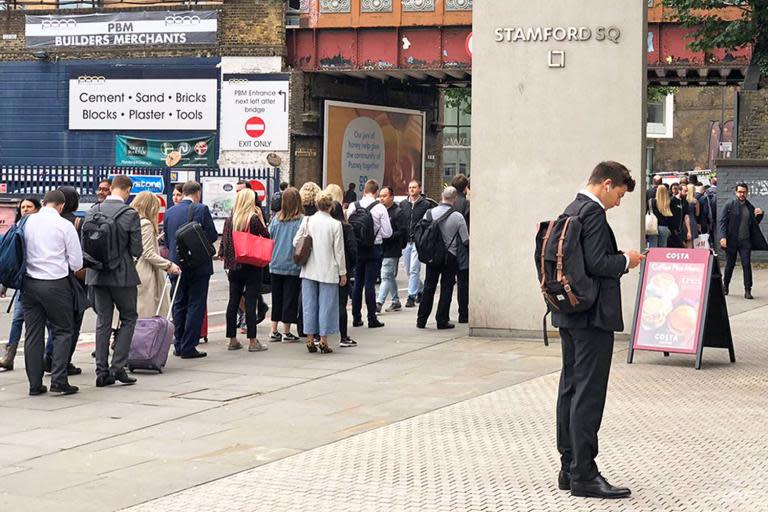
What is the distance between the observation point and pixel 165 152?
1587 inches

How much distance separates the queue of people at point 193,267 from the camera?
35.0 ft

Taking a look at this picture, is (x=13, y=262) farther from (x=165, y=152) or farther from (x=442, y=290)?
(x=165, y=152)

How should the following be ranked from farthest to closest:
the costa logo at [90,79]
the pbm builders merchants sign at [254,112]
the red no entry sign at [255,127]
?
the costa logo at [90,79]
the red no entry sign at [255,127]
the pbm builders merchants sign at [254,112]

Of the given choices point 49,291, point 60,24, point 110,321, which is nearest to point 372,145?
point 60,24

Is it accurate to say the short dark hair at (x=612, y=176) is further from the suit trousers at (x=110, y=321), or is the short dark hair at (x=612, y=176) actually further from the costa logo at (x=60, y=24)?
the costa logo at (x=60, y=24)

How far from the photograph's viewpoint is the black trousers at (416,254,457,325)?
15.6 m

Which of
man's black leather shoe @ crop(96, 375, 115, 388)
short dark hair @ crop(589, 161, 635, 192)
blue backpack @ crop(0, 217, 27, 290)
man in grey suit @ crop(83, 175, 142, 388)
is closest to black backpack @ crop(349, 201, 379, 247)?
man in grey suit @ crop(83, 175, 142, 388)

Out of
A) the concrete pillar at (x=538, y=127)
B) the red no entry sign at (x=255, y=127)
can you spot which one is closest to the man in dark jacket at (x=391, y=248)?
the concrete pillar at (x=538, y=127)

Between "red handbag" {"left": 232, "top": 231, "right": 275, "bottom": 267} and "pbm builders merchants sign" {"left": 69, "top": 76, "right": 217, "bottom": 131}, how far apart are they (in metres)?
26.7

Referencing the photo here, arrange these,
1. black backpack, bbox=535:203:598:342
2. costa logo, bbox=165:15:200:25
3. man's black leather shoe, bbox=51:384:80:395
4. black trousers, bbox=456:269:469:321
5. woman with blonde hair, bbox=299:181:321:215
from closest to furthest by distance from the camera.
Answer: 1. black backpack, bbox=535:203:598:342
2. man's black leather shoe, bbox=51:384:80:395
3. woman with blonde hair, bbox=299:181:321:215
4. black trousers, bbox=456:269:469:321
5. costa logo, bbox=165:15:200:25

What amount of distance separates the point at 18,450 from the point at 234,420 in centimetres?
173

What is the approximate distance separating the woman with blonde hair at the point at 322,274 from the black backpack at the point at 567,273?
20.9 feet

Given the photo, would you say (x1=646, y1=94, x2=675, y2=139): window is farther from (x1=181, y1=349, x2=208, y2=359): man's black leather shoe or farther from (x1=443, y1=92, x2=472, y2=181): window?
(x1=181, y1=349, x2=208, y2=359): man's black leather shoe

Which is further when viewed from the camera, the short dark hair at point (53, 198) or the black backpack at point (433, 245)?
the black backpack at point (433, 245)
